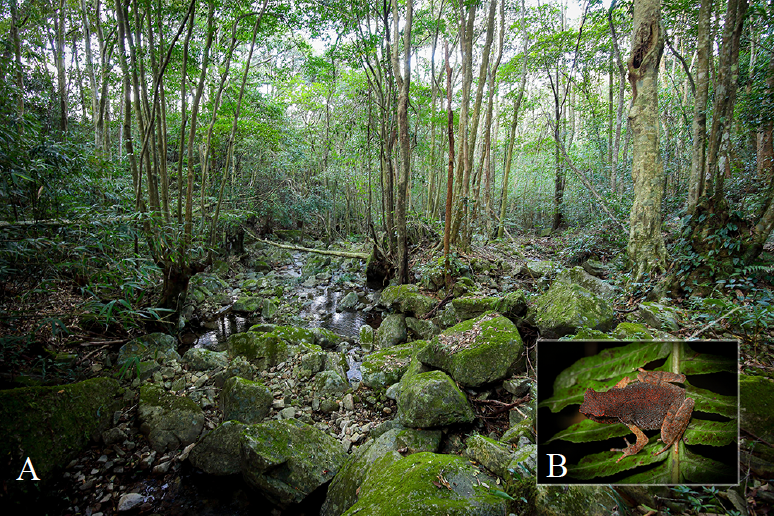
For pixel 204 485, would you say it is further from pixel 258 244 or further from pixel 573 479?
pixel 258 244

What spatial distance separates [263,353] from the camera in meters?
5.38

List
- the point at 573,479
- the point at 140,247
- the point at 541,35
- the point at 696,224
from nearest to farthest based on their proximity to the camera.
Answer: the point at 573,479
the point at 696,224
the point at 140,247
the point at 541,35

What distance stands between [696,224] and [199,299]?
10002 mm

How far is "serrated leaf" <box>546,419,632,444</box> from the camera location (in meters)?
1.15

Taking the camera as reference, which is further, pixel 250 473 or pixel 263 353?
pixel 263 353

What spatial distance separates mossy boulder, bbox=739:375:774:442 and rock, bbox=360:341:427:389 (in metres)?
3.55

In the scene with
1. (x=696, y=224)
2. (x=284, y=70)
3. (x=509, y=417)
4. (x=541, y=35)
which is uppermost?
(x=541, y=35)

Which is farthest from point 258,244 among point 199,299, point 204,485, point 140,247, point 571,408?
point 571,408

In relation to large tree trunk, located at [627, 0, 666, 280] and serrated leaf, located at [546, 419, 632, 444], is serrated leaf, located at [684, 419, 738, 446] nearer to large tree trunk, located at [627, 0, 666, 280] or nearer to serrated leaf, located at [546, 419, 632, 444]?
serrated leaf, located at [546, 419, 632, 444]

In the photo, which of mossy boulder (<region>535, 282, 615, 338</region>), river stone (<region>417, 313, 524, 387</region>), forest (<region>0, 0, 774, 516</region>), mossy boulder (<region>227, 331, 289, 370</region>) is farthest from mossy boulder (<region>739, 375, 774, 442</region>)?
mossy boulder (<region>227, 331, 289, 370</region>)

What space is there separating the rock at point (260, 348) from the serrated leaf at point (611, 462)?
15.8ft

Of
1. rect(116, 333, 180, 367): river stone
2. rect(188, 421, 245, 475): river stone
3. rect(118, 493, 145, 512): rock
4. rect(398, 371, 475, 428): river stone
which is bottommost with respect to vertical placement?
rect(118, 493, 145, 512): rock

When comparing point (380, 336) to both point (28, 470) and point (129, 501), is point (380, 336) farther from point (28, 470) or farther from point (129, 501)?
point (28, 470)

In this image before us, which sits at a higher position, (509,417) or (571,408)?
(571,408)
